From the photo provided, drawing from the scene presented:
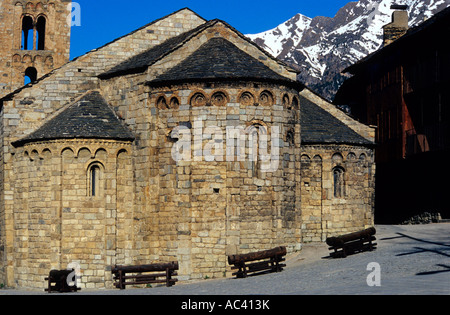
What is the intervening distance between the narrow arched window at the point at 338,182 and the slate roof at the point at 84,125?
10340 mm

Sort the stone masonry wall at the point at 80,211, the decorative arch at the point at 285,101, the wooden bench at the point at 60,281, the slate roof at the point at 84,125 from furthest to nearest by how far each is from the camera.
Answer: the decorative arch at the point at 285,101
the slate roof at the point at 84,125
the stone masonry wall at the point at 80,211
the wooden bench at the point at 60,281

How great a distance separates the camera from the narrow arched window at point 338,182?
3662 cm

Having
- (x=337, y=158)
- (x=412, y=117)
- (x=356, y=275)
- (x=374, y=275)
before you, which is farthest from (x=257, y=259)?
(x=412, y=117)

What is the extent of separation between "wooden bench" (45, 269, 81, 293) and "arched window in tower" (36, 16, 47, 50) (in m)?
21.1

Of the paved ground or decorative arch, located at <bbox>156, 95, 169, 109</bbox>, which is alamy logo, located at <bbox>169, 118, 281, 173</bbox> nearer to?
decorative arch, located at <bbox>156, 95, 169, 109</bbox>

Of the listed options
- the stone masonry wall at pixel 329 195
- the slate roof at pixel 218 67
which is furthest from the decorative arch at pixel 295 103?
the stone masonry wall at pixel 329 195

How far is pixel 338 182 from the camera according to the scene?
3672 centimetres

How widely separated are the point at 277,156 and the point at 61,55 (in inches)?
764

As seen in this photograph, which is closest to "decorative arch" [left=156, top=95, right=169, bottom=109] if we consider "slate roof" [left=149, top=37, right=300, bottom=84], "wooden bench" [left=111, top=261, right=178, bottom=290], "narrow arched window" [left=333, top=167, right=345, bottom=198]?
"slate roof" [left=149, top=37, right=300, bottom=84]

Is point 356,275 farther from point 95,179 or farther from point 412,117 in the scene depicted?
point 412,117

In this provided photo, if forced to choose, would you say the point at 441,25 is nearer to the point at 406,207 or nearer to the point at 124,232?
the point at 406,207

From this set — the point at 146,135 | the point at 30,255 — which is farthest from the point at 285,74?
the point at 30,255

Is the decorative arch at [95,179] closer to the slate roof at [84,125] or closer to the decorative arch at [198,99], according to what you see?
the slate roof at [84,125]

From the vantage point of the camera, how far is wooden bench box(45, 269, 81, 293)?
28.1 m
